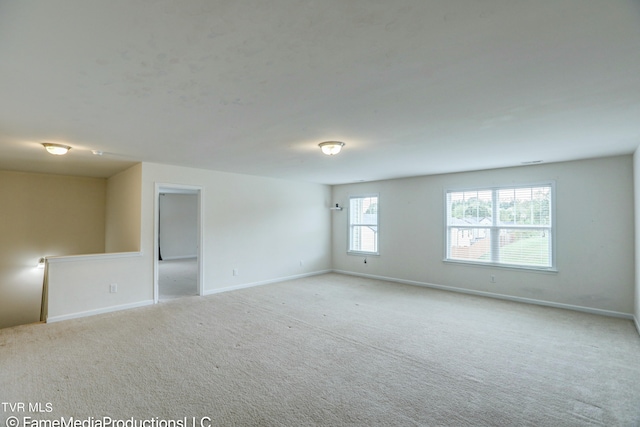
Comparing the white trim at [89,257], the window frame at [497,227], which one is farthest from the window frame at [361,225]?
the white trim at [89,257]

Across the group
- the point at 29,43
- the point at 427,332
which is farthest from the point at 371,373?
the point at 29,43

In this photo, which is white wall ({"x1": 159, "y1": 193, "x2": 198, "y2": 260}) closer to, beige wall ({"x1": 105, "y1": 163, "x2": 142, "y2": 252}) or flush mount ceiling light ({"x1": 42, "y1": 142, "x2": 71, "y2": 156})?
beige wall ({"x1": 105, "y1": 163, "x2": 142, "y2": 252})

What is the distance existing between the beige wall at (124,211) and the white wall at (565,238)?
5.24 metres

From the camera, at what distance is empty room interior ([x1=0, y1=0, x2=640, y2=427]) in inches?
64.9

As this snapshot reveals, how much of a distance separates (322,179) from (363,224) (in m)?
1.56

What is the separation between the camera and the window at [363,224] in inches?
294

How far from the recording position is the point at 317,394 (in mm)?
2502

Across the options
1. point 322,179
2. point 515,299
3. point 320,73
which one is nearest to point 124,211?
point 322,179

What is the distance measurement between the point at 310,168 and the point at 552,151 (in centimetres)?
370

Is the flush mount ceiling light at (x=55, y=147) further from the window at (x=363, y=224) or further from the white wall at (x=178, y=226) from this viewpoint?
the white wall at (x=178, y=226)

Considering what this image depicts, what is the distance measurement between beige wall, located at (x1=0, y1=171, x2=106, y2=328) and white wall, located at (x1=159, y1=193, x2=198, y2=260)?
4.25m

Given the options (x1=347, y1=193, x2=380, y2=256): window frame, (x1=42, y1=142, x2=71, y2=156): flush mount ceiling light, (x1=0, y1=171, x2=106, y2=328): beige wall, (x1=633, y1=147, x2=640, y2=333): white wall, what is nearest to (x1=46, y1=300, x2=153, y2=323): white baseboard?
(x1=42, y1=142, x2=71, y2=156): flush mount ceiling light

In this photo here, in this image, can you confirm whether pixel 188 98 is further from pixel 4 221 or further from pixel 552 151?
pixel 4 221

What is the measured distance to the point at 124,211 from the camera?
589 centimetres
